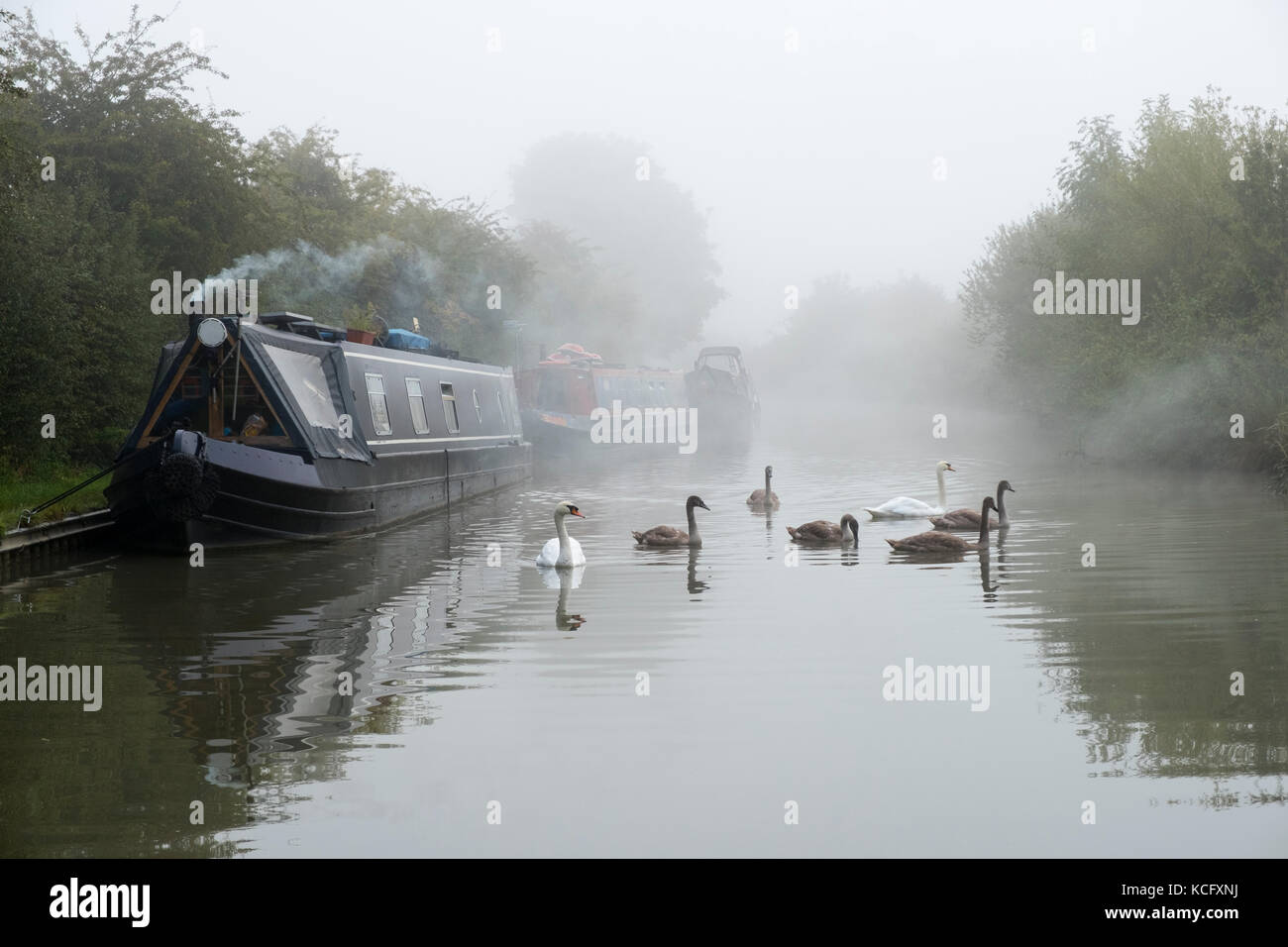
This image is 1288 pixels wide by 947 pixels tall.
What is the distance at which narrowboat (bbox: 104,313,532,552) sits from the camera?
617 inches

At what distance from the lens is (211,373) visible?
1744cm

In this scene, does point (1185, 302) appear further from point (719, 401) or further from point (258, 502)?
point (719, 401)

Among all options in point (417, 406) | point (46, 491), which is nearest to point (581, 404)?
point (417, 406)

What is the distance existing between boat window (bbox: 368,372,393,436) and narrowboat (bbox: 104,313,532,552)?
3 cm

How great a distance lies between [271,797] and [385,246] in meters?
33.4

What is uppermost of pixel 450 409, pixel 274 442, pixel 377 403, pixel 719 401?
pixel 719 401

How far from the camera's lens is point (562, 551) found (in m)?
14.3

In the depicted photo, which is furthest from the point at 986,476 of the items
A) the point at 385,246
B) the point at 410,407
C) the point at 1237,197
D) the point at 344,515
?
the point at 385,246

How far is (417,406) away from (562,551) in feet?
28.9

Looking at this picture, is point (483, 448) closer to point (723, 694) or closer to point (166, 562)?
point (166, 562)

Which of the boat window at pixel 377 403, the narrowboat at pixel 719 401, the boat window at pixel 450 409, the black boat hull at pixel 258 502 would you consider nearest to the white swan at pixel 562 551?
the black boat hull at pixel 258 502

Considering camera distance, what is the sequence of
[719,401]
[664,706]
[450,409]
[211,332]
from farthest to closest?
[719,401]
[450,409]
[211,332]
[664,706]

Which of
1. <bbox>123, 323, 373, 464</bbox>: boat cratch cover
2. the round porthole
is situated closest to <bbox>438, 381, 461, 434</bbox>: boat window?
<bbox>123, 323, 373, 464</bbox>: boat cratch cover
